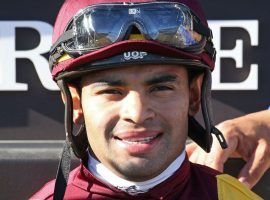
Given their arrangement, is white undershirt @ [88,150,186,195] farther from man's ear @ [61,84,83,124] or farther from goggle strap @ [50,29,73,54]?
goggle strap @ [50,29,73,54]

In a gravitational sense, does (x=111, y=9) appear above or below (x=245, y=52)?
above

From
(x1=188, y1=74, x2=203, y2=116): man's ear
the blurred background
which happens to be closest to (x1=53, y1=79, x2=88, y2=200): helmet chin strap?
(x1=188, y1=74, x2=203, y2=116): man's ear

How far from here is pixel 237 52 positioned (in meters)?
2.53

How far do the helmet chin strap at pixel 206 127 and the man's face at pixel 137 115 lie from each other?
0.32 feet

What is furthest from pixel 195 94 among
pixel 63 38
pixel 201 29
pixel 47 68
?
pixel 47 68

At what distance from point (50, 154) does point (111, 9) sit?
0.75 metres

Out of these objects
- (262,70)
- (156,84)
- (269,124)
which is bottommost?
(269,124)

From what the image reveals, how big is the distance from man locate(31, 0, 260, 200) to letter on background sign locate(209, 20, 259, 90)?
504 mm

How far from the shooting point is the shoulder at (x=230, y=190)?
6.66ft

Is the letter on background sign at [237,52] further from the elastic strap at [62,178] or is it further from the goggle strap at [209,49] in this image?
the elastic strap at [62,178]

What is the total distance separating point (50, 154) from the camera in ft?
8.04

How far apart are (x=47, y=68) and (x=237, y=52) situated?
68 cm

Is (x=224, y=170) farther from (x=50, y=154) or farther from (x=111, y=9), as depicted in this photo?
(x=111, y=9)

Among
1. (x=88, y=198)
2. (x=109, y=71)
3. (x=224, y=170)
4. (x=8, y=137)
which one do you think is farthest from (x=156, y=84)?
(x=8, y=137)
